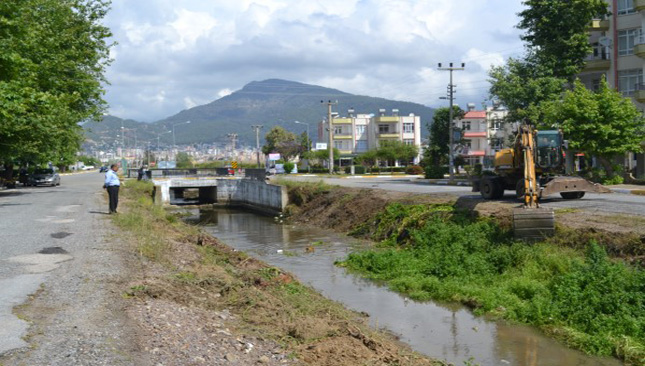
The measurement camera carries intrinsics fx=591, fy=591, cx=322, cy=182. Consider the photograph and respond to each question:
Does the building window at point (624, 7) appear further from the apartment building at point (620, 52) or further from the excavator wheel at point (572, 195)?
the excavator wheel at point (572, 195)

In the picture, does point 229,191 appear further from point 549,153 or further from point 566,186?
point 566,186

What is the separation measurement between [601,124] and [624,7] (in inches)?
625

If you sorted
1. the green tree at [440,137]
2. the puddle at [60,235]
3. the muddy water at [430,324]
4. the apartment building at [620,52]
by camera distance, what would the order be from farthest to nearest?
the green tree at [440,137]
the apartment building at [620,52]
the puddle at [60,235]
the muddy water at [430,324]

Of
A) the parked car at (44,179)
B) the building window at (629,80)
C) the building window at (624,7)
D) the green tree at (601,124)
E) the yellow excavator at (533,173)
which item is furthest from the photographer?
the parked car at (44,179)

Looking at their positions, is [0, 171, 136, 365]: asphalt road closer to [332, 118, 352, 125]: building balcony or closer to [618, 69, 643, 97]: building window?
[618, 69, 643, 97]: building window

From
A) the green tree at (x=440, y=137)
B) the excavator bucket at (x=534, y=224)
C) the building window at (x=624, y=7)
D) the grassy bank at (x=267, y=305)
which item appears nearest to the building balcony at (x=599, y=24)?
the building window at (x=624, y=7)

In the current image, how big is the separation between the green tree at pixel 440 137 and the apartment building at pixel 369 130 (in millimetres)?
42535

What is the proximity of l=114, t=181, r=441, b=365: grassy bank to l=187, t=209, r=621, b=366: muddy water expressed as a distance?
95 cm

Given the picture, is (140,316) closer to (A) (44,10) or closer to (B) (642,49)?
(A) (44,10)

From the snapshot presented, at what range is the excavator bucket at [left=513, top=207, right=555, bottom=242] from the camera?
16.8 m

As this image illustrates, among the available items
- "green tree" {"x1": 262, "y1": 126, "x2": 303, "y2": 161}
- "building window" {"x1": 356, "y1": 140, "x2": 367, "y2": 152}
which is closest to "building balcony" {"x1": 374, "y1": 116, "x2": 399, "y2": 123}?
"building window" {"x1": 356, "y1": 140, "x2": 367, "y2": 152}

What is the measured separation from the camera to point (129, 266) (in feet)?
40.1

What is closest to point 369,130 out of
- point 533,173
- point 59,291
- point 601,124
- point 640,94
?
point 640,94

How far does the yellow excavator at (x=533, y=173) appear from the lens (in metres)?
19.7
